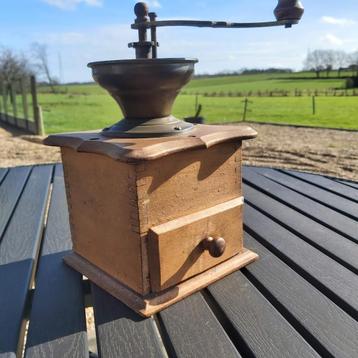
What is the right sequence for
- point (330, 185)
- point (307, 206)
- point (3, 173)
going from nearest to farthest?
1. point (307, 206)
2. point (330, 185)
3. point (3, 173)

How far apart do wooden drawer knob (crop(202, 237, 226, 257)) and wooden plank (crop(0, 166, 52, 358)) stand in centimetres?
62

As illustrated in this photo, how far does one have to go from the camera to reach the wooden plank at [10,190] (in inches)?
77.5

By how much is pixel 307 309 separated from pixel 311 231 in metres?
0.61

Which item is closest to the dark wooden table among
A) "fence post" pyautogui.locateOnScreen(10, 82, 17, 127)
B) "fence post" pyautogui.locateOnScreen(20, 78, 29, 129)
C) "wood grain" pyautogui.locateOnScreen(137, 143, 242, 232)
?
"wood grain" pyautogui.locateOnScreen(137, 143, 242, 232)

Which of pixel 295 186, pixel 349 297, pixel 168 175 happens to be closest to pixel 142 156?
pixel 168 175

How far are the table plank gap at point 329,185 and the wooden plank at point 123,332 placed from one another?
4.96 feet

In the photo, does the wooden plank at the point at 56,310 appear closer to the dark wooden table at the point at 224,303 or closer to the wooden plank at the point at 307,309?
the dark wooden table at the point at 224,303

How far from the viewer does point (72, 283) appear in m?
1.31

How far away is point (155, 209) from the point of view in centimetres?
112

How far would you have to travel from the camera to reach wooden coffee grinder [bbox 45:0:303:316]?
109cm

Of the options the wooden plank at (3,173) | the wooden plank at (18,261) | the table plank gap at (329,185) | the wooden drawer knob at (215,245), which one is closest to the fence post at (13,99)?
the wooden plank at (3,173)

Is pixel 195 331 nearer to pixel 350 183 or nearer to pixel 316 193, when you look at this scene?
pixel 316 193

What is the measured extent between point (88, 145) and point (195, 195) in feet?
1.25

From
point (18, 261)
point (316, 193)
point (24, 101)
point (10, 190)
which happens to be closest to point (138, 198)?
point (18, 261)
